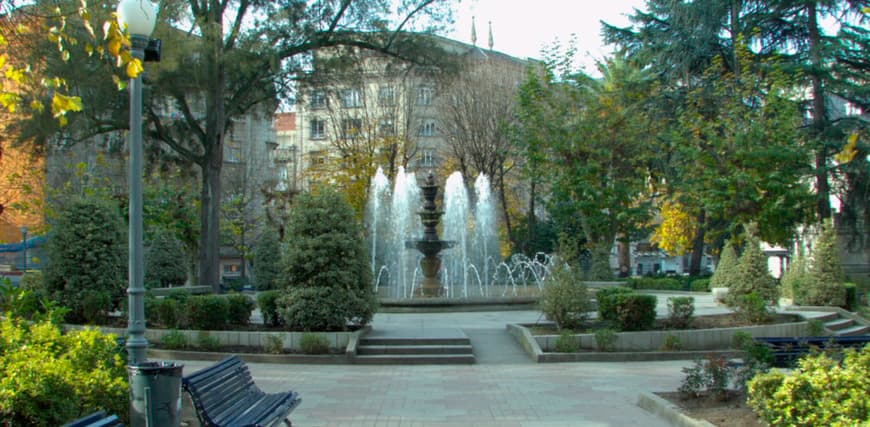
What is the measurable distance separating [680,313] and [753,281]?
2.86m

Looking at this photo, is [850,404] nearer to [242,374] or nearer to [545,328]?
[242,374]

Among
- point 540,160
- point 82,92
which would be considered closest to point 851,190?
point 540,160

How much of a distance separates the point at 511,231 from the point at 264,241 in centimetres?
1567

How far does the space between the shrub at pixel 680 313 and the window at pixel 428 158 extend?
1179 inches

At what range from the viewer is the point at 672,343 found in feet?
48.7

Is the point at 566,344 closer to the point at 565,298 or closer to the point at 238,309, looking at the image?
the point at 565,298

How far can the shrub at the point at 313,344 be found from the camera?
47.0 ft

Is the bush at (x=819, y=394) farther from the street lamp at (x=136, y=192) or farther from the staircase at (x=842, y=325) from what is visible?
the staircase at (x=842, y=325)

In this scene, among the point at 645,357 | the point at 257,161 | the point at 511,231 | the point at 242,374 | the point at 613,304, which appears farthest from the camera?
the point at 257,161

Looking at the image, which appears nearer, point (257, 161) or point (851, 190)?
point (851, 190)

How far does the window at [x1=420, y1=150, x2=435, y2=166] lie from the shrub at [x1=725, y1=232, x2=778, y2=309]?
28.4 metres

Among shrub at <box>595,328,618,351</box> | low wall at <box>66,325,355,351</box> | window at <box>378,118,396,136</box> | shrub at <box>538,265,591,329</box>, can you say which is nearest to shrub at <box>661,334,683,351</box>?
shrub at <box>595,328,618,351</box>

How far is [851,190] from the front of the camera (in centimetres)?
3142

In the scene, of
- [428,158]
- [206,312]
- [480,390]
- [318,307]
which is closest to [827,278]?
[480,390]
